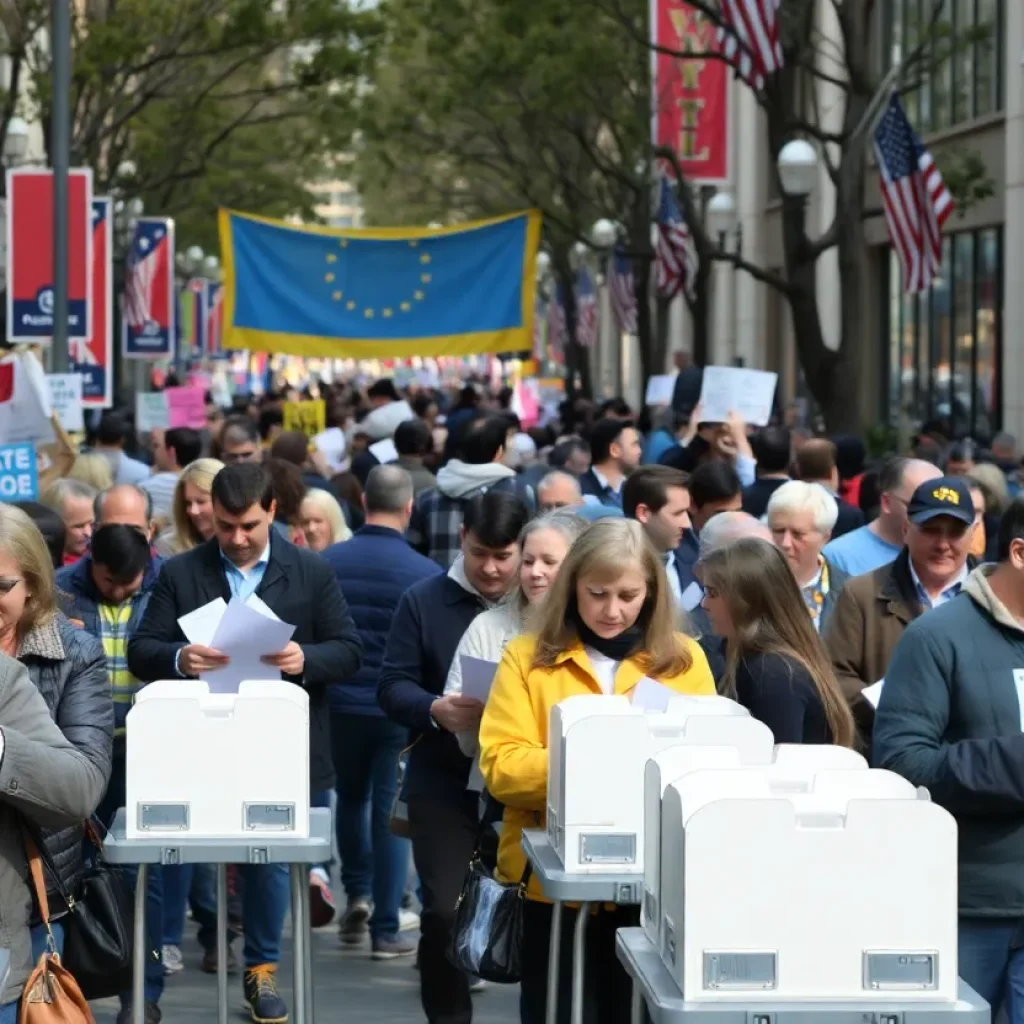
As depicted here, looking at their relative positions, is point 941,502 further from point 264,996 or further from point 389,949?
point 389,949

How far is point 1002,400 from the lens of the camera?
29.9 m

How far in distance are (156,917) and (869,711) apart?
2951mm

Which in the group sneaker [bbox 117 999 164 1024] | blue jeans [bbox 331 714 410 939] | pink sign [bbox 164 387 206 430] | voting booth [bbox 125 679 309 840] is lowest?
sneaker [bbox 117 999 164 1024]

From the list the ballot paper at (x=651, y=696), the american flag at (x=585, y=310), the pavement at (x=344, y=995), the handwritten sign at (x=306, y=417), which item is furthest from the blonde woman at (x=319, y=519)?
the american flag at (x=585, y=310)

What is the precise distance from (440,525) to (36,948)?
7.21m

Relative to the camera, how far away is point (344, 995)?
9.64 meters

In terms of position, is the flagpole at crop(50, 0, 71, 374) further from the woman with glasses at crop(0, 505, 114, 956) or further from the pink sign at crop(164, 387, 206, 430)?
the woman with glasses at crop(0, 505, 114, 956)

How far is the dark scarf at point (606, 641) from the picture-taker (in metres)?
6.71

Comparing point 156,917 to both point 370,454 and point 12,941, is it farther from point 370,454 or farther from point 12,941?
point 370,454

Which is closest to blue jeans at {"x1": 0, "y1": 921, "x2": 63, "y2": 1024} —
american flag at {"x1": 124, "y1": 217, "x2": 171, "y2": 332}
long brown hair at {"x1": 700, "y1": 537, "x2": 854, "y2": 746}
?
long brown hair at {"x1": 700, "y1": 537, "x2": 854, "y2": 746}

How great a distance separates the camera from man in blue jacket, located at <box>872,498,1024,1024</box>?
19.6ft

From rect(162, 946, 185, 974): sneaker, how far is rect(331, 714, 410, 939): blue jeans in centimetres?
89

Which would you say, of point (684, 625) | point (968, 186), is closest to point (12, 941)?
point (684, 625)

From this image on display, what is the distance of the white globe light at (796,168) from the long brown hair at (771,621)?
52.5 ft
